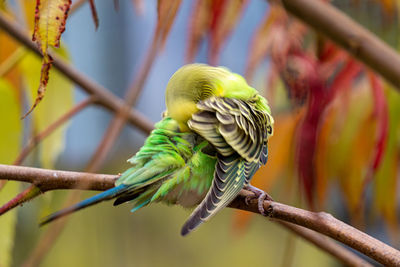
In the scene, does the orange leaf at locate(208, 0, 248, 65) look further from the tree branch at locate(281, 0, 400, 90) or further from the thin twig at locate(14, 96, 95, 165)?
the thin twig at locate(14, 96, 95, 165)

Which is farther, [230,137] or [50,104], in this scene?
[50,104]

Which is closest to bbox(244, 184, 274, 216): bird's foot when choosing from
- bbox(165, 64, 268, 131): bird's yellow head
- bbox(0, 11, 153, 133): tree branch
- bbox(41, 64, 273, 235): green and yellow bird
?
bbox(41, 64, 273, 235): green and yellow bird

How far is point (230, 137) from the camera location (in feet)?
2.82

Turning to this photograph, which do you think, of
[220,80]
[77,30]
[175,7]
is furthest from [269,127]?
[77,30]

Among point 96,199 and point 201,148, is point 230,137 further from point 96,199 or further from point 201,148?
point 96,199

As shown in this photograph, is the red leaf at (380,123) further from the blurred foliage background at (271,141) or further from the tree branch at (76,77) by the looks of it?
the tree branch at (76,77)

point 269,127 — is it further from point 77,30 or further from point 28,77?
point 77,30

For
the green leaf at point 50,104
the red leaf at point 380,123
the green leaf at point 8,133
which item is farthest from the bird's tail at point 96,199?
the red leaf at point 380,123

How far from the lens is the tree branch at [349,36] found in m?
0.91

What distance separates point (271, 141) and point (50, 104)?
19.6 inches

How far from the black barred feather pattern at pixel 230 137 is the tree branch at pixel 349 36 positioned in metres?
0.18

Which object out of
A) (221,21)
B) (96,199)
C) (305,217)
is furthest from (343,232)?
(221,21)

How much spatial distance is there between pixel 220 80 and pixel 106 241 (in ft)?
7.05

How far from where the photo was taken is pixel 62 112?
104 cm
